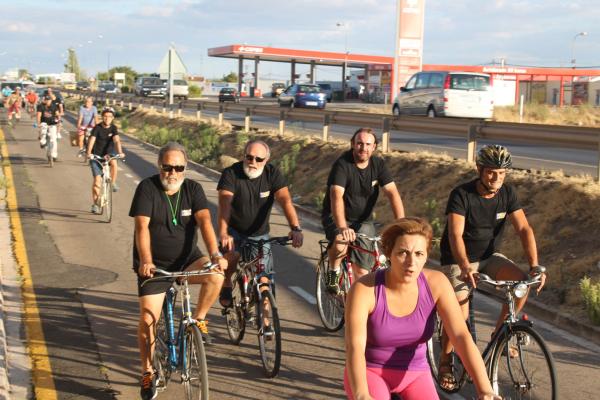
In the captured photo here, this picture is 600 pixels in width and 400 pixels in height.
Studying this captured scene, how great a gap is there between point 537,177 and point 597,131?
1.17 m

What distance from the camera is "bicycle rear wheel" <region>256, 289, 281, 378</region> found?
7051 mm

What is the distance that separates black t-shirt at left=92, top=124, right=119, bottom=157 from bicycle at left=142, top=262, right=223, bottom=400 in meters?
10.1

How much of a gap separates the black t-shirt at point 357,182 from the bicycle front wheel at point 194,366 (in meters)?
2.89

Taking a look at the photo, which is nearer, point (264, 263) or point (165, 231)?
point (165, 231)

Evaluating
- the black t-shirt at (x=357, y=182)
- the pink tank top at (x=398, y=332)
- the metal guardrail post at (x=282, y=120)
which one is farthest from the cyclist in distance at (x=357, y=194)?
the metal guardrail post at (x=282, y=120)

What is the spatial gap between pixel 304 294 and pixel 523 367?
4.89 meters

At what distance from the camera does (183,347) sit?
230 inches

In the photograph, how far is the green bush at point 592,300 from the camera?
350 inches

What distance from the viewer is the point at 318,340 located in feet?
27.6

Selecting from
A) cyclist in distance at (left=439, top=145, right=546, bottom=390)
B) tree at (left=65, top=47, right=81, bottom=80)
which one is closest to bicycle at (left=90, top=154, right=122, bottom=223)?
cyclist in distance at (left=439, top=145, right=546, bottom=390)

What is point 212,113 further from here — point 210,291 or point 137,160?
point 210,291

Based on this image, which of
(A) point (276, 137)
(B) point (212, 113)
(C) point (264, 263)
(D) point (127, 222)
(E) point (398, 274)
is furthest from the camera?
(B) point (212, 113)

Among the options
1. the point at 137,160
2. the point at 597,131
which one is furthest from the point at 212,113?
the point at 597,131

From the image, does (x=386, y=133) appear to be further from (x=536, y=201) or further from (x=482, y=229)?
(x=482, y=229)
